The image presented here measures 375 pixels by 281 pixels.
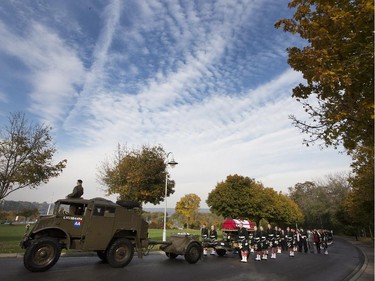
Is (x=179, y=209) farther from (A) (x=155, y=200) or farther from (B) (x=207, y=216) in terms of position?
(A) (x=155, y=200)

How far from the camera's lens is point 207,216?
86.7m

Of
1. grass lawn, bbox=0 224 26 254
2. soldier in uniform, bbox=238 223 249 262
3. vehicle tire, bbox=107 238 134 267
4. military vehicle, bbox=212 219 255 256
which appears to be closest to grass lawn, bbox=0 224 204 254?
grass lawn, bbox=0 224 26 254

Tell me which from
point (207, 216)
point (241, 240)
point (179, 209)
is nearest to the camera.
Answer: point (241, 240)

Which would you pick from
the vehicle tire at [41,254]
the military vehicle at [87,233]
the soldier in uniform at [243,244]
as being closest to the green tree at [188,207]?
the soldier in uniform at [243,244]

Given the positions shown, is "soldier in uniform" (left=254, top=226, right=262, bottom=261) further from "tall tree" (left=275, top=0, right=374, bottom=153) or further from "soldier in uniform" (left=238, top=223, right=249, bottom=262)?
"tall tree" (left=275, top=0, right=374, bottom=153)

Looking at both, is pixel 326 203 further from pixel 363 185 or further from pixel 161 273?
pixel 161 273

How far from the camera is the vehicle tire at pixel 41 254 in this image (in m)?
8.76

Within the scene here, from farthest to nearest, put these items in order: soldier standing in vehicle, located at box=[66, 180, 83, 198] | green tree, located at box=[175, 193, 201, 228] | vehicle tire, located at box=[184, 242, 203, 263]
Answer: green tree, located at box=[175, 193, 201, 228], vehicle tire, located at box=[184, 242, 203, 263], soldier standing in vehicle, located at box=[66, 180, 83, 198]

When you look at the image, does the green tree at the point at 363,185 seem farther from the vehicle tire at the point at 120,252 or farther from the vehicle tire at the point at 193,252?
the vehicle tire at the point at 120,252

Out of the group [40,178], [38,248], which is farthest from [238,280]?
[40,178]

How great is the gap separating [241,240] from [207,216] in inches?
2921

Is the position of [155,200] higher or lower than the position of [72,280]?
higher

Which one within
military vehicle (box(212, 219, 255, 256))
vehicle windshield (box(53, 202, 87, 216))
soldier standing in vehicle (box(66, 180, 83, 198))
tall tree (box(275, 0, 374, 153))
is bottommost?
military vehicle (box(212, 219, 255, 256))

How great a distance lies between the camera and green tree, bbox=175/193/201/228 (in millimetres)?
80312
